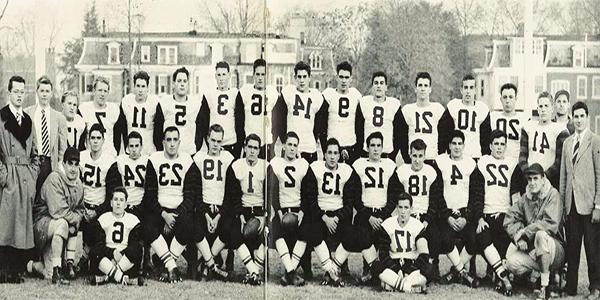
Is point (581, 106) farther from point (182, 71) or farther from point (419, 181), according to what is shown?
point (182, 71)

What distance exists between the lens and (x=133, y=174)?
7.57 meters

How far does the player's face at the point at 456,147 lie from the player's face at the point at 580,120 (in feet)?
2.92

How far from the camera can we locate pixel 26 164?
7.58m

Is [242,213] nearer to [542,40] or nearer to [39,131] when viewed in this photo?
[39,131]

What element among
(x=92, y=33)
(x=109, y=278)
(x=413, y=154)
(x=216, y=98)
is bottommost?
(x=109, y=278)

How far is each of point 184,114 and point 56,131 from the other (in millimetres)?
1056

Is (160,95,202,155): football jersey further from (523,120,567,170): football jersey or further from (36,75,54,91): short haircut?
(523,120,567,170): football jersey

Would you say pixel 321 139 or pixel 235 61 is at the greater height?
pixel 235 61

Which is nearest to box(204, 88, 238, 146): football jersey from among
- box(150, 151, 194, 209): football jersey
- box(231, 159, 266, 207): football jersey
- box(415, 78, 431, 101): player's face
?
box(231, 159, 266, 207): football jersey

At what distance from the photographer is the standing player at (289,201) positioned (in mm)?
7406

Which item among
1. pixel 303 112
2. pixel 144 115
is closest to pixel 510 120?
pixel 303 112

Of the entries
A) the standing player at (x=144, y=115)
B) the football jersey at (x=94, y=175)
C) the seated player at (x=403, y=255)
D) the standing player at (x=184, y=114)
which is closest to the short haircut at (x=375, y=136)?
the seated player at (x=403, y=255)

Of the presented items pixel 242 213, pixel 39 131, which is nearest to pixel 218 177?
pixel 242 213

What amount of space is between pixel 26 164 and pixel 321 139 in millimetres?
2401
